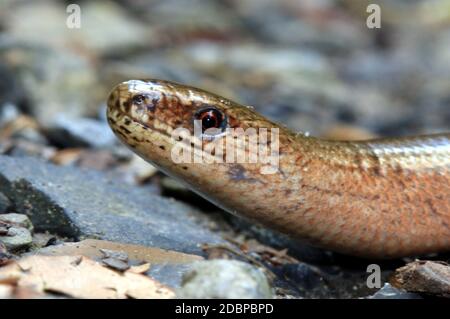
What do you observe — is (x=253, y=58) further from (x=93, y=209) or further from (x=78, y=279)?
(x=78, y=279)

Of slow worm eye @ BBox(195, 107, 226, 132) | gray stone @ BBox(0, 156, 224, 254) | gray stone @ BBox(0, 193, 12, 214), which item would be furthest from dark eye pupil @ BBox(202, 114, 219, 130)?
gray stone @ BBox(0, 193, 12, 214)

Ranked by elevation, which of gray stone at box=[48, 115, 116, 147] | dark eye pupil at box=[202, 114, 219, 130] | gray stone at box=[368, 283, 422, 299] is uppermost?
dark eye pupil at box=[202, 114, 219, 130]

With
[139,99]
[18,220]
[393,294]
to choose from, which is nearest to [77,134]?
[18,220]

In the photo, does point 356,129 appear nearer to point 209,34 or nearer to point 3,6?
point 209,34

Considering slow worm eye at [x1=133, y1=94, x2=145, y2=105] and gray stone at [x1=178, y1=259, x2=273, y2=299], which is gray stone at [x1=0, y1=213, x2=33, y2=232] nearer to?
slow worm eye at [x1=133, y1=94, x2=145, y2=105]

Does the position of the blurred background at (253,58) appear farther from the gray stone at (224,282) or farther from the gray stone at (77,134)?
the gray stone at (224,282)

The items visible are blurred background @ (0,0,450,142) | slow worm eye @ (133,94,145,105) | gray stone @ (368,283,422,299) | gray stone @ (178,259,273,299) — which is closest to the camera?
gray stone @ (178,259,273,299)

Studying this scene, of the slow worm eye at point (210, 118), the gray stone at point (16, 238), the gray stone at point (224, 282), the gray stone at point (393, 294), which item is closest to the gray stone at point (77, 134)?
the gray stone at point (16, 238)
